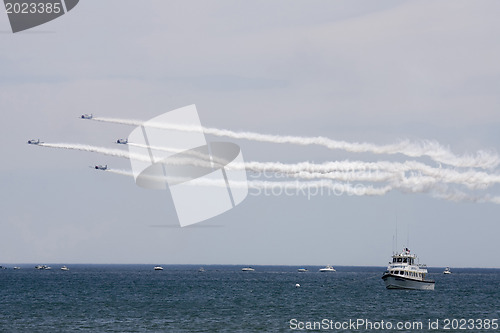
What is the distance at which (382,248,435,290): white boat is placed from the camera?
140 meters

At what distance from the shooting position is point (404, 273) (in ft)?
461

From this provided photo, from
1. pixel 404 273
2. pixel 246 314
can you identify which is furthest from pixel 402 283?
pixel 246 314

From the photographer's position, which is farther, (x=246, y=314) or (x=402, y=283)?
(x=402, y=283)

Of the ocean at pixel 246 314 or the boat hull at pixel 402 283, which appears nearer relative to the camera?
the ocean at pixel 246 314

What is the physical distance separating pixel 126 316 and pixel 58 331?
55.6 ft

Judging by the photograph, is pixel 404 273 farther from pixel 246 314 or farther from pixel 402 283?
Result: pixel 246 314

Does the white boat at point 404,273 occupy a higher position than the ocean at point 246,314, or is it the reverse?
the white boat at point 404,273

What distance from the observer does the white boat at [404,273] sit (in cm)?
13962

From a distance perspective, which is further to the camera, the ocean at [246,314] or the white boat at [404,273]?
the white boat at [404,273]

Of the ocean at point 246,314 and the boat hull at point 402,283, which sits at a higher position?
the boat hull at point 402,283

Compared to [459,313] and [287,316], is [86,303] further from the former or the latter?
[459,313]

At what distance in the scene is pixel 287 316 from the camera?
93.1 m

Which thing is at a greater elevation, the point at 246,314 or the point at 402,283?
the point at 402,283

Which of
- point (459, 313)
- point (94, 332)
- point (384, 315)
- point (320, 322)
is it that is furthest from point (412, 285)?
point (94, 332)
